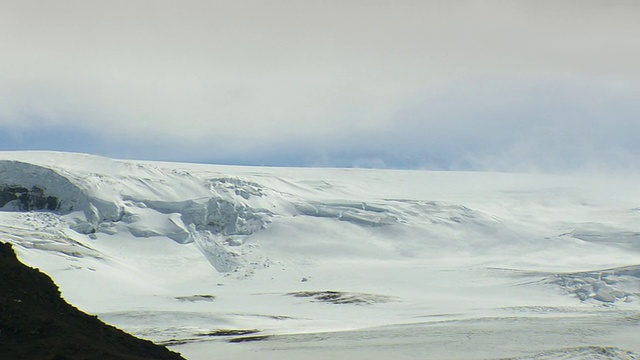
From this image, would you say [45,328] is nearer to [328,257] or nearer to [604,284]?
[604,284]

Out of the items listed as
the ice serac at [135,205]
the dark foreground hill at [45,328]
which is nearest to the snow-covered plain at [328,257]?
the ice serac at [135,205]

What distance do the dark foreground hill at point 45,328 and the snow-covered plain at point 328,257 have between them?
20.8 metres

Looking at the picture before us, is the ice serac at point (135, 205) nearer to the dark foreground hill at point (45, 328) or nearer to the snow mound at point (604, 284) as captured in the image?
the snow mound at point (604, 284)

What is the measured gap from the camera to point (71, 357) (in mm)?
19703

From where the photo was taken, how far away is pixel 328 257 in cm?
9825

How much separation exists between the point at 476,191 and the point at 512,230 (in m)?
24.2

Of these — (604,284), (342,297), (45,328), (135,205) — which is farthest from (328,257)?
(45,328)

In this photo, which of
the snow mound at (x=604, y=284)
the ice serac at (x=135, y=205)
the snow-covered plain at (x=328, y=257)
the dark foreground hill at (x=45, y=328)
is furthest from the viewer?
the ice serac at (x=135, y=205)

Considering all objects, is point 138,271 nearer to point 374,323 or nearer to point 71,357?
point 374,323

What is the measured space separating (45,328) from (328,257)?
3080 inches

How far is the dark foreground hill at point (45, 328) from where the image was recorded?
19.8 metres

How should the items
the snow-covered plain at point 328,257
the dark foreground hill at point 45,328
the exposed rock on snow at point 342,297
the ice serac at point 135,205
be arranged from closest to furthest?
the dark foreground hill at point 45,328
the snow-covered plain at point 328,257
the exposed rock on snow at point 342,297
the ice serac at point 135,205

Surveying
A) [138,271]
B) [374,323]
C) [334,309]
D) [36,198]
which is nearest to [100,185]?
[36,198]

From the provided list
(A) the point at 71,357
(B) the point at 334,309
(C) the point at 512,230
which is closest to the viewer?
(A) the point at 71,357
